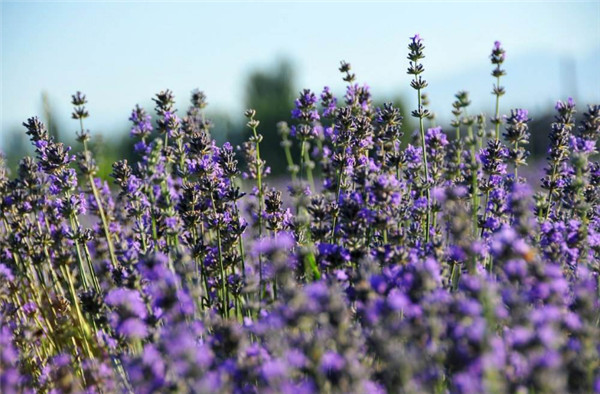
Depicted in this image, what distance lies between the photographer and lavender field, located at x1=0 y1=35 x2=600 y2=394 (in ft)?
6.09

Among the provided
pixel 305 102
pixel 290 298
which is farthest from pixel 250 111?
pixel 290 298

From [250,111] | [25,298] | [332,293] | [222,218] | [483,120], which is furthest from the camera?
[250,111]

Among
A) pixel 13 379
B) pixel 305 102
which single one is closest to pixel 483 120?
pixel 305 102

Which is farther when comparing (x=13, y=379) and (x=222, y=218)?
(x=222, y=218)

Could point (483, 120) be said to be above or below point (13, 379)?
above

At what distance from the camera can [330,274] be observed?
2.73m

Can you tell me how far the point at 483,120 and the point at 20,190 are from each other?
2519 mm

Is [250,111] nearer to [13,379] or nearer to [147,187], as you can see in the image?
[147,187]

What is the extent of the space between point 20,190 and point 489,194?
2.61 metres

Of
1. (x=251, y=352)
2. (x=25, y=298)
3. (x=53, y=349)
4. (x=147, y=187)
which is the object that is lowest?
(x=53, y=349)

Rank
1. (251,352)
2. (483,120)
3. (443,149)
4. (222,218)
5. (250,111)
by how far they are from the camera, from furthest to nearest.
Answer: (443,149) < (250,111) < (222,218) < (483,120) < (251,352)

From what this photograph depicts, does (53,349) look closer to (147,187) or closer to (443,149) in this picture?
(147,187)

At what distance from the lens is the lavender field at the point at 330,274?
186cm

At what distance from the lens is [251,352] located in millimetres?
2121
